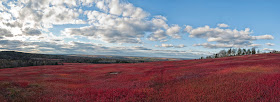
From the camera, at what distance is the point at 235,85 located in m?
13.2

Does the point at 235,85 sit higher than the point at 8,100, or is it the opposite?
the point at 235,85


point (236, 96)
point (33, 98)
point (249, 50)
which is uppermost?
point (249, 50)

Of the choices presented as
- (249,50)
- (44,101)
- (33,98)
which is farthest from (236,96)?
(249,50)

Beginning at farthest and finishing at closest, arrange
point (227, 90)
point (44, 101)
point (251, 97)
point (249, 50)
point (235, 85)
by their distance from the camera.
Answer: point (249, 50) < point (235, 85) < point (227, 90) < point (44, 101) < point (251, 97)

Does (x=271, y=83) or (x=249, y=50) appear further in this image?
(x=249, y=50)

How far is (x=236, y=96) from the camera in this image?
10.6m

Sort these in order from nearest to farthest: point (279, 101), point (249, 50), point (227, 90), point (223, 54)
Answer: point (279, 101) → point (227, 90) → point (249, 50) → point (223, 54)

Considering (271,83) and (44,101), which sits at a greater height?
(271,83)

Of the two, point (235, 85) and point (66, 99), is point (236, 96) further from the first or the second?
point (66, 99)

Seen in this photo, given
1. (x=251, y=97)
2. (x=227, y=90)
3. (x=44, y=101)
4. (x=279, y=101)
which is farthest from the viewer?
(x=227, y=90)

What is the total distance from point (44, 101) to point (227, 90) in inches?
636

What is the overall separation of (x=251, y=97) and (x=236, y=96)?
3.06ft

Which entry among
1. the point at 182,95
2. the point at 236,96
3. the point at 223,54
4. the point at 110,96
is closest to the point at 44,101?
the point at 110,96

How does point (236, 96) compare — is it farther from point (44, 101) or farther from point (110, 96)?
point (44, 101)
